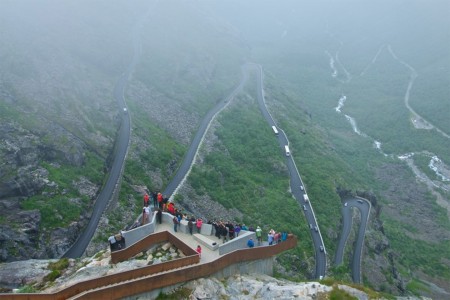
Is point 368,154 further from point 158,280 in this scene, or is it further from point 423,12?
point 423,12

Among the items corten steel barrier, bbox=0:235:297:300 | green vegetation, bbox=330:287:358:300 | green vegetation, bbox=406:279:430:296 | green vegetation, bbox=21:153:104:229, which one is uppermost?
green vegetation, bbox=21:153:104:229

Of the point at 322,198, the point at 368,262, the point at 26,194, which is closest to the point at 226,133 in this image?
the point at 322,198

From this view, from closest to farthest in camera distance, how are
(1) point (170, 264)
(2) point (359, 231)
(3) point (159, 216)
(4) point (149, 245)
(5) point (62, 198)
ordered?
1. (1) point (170, 264)
2. (4) point (149, 245)
3. (3) point (159, 216)
4. (5) point (62, 198)
5. (2) point (359, 231)

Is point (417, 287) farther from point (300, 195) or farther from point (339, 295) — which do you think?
point (339, 295)

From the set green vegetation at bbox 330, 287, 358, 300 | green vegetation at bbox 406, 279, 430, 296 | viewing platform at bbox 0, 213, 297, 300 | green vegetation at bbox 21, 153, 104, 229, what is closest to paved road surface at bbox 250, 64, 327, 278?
green vegetation at bbox 406, 279, 430, 296

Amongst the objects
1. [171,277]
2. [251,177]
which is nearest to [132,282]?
[171,277]

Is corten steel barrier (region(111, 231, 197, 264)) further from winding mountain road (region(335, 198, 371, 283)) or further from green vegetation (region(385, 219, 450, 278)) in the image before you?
green vegetation (region(385, 219, 450, 278))

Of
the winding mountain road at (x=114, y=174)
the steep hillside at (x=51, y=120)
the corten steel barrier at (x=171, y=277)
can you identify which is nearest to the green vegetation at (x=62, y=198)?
the steep hillside at (x=51, y=120)

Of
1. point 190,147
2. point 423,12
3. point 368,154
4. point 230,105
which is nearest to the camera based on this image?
point 190,147
